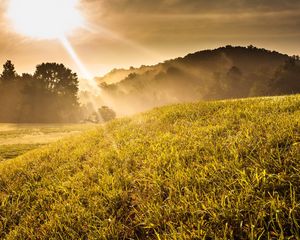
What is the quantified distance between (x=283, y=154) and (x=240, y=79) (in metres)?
99.7

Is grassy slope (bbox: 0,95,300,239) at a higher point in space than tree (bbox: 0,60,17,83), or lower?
lower

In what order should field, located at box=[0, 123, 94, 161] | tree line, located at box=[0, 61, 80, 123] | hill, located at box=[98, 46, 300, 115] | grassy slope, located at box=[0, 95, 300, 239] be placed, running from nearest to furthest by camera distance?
grassy slope, located at box=[0, 95, 300, 239] → field, located at box=[0, 123, 94, 161] → tree line, located at box=[0, 61, 80, 123] → hill, located at box=[98, 46, 300, 115]

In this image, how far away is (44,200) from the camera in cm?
593

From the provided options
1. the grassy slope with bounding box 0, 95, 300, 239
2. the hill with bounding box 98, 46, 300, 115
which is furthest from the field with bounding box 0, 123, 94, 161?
the hill with bounding box 98, 46, 300, 115

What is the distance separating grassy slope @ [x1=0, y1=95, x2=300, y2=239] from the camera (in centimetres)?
349

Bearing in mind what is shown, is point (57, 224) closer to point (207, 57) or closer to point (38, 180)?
point (38, 180)

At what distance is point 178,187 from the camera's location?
4477 millimetres

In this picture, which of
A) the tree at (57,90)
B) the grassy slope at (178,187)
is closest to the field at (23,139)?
the grassy slope at (178,187)

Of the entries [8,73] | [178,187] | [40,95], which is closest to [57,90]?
[40,95]

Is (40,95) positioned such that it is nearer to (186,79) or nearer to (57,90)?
(57,90)

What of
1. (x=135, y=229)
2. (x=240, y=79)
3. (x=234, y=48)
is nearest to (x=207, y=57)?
(x=234, y=48)

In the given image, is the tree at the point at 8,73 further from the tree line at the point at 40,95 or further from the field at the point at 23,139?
the field at the point at 23,139

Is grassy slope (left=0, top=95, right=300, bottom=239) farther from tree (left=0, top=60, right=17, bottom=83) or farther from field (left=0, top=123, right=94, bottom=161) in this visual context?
tree (left=0, top=60, right=17, bottom=83)

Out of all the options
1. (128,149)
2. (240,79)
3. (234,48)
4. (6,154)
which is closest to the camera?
(128,149)
